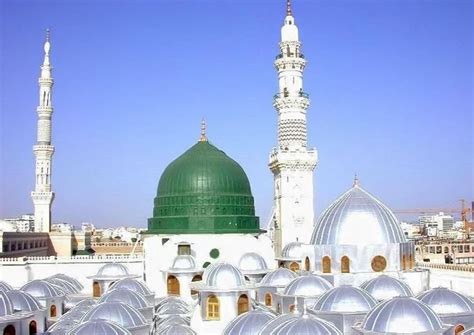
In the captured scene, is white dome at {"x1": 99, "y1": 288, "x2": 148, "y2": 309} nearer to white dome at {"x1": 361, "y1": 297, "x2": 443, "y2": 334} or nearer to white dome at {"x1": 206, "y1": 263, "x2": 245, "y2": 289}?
white dome at {"x1": 206, "y1": 263, "x2": 245, "y2": 289}

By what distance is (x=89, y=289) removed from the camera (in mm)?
25984

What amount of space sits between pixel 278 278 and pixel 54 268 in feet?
39.8

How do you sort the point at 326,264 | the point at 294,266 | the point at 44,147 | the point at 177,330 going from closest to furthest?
the point at 177,330 → the point at 326,264 → the point at 294,266 → the point at 44,147

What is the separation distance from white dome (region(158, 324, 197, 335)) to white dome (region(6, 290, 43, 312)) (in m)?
3.27

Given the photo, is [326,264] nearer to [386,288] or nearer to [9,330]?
[386,288]

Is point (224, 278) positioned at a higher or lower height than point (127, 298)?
higher

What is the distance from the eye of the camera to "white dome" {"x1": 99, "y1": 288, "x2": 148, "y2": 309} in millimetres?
15461

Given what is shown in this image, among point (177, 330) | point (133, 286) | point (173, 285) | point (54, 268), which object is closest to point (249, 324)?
point (177, 330)

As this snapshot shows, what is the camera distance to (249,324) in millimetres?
12758

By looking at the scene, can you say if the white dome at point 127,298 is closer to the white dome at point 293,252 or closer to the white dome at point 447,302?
the white dome at point 447,302

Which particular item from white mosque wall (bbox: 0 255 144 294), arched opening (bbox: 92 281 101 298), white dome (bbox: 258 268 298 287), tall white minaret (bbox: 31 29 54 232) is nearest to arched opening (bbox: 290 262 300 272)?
white dome (bbox: 258 268 298 287)

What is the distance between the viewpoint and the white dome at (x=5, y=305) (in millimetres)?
13182

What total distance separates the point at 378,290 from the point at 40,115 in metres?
26.8

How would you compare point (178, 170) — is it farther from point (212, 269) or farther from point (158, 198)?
point (212, 269)
